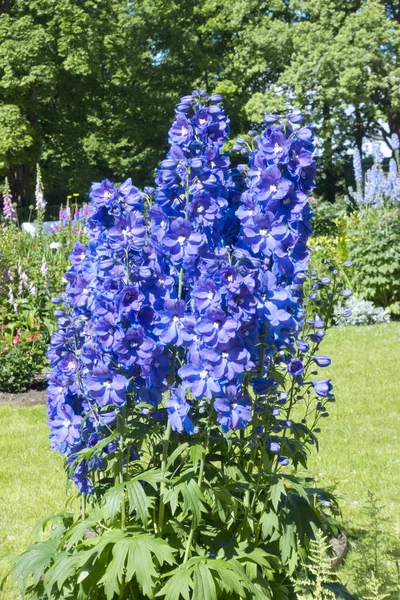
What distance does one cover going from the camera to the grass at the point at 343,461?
14.2ft

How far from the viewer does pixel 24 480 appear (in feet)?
17.4

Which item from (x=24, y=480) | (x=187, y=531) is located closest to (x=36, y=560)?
(x=187, y=531)

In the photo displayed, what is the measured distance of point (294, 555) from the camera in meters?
2.45

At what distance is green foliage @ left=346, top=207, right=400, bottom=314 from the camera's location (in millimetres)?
11305

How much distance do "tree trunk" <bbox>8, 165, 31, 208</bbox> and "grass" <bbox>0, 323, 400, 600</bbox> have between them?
62.7 ft

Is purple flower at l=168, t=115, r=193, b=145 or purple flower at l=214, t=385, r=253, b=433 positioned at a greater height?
purple flower at l=168, t=115, r=193, b=145

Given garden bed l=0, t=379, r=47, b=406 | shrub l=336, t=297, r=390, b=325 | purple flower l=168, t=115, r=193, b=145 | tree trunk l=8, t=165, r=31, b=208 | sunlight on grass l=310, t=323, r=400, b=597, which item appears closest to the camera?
purple flower l=168, t=115, r=193, b=145

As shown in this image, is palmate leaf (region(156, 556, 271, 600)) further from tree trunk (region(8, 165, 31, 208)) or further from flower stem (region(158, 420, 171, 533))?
tree trunk (region(8, 165, 31, 208))

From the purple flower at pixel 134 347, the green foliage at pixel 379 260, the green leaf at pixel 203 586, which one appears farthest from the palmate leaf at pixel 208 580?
the green foliage at pixel 379 260

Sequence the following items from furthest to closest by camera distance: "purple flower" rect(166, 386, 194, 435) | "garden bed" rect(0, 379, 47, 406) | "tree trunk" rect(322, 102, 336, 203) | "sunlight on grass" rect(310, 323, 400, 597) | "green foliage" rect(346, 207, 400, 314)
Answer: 1. "tree trunk" rect(322, 102, 336, 203)
2. "green foliage" rect(346, 207, 400, 314)
3. "garden bed" rect(0, 379, 47, 406)
4. "sunlight on grass" rect(310, 323, 400, 597)
5. "purple flower" rect(166, 386, 194, 435)

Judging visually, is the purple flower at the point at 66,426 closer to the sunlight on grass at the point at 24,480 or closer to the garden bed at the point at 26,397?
the sunlight on grass at the point at 24,480

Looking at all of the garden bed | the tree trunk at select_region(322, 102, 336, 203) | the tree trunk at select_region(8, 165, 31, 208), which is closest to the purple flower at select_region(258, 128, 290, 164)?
the garden bed

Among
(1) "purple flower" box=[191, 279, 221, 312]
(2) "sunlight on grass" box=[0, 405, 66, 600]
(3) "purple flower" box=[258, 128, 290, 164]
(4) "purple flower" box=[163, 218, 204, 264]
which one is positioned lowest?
(2) "sunlight on grass" box=[0, 405, 66, 600]

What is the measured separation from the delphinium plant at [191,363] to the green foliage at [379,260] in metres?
8.94
